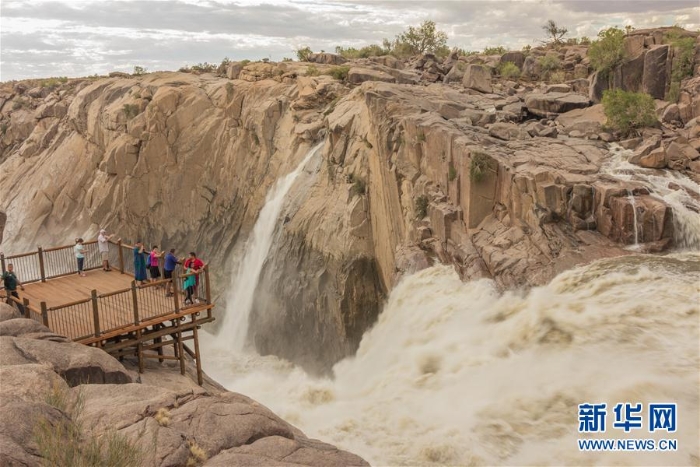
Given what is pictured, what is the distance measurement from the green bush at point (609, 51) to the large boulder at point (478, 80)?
197 inches

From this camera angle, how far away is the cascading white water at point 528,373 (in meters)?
11.2

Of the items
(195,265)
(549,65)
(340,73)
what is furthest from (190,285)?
(549,65)

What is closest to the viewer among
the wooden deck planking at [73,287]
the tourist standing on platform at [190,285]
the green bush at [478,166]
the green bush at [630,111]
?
the tourist standing on platform at [190,285]

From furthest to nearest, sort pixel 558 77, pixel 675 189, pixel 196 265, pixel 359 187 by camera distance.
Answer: pixel 558 77 < pixel 359 187 < pixel 196 265 < pixel 675 189

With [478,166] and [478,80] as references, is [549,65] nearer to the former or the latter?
[478,80]

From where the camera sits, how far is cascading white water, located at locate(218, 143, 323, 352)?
2709cm

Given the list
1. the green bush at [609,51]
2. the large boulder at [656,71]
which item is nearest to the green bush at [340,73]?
the green bush at [609,51]

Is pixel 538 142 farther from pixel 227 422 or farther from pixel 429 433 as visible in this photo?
pixel 227 422

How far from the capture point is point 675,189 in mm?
16188

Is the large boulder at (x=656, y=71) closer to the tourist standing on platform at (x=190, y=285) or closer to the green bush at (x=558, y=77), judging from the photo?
the green bush at (x=558, y=77)

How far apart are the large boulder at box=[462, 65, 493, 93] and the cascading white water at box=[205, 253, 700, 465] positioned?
13.8m

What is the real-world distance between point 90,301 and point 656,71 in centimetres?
2116

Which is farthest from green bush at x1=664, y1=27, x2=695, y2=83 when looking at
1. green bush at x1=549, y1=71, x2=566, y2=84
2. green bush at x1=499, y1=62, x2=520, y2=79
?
green bush at x1=499, y1=62, x2=520, y2=79

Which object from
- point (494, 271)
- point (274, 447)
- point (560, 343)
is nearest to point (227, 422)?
point (274, 447)
